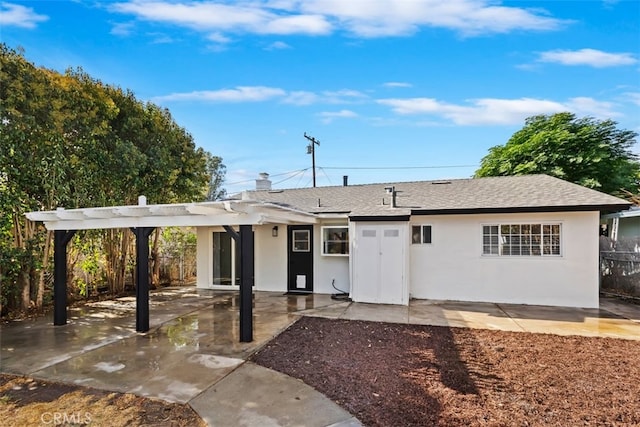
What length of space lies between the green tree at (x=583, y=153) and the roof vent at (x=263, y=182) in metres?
12.6

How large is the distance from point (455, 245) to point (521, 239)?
154 cm

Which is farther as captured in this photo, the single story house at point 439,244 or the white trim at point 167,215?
the single story house at point 439,244

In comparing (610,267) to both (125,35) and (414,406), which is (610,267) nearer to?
(414,406)

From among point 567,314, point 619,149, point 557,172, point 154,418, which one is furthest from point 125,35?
point 619,149

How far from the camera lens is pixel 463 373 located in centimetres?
398

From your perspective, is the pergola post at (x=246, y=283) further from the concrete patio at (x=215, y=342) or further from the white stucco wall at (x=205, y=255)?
the white stucco wall at (x=205, y=255)

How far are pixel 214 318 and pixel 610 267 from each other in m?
11.3

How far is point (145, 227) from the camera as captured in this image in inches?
227

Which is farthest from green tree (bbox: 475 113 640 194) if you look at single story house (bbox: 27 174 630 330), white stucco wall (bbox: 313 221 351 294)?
white stucco wall (bbox: 313 221 351 294)

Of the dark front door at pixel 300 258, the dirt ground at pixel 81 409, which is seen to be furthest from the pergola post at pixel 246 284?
the dark front door at pixel 300 258

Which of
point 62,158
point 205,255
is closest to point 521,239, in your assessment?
point 205,255

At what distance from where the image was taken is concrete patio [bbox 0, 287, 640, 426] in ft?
10.9

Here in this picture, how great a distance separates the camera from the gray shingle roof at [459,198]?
746cm

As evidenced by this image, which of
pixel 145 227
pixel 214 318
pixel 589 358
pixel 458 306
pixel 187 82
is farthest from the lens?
pixel 187 82
